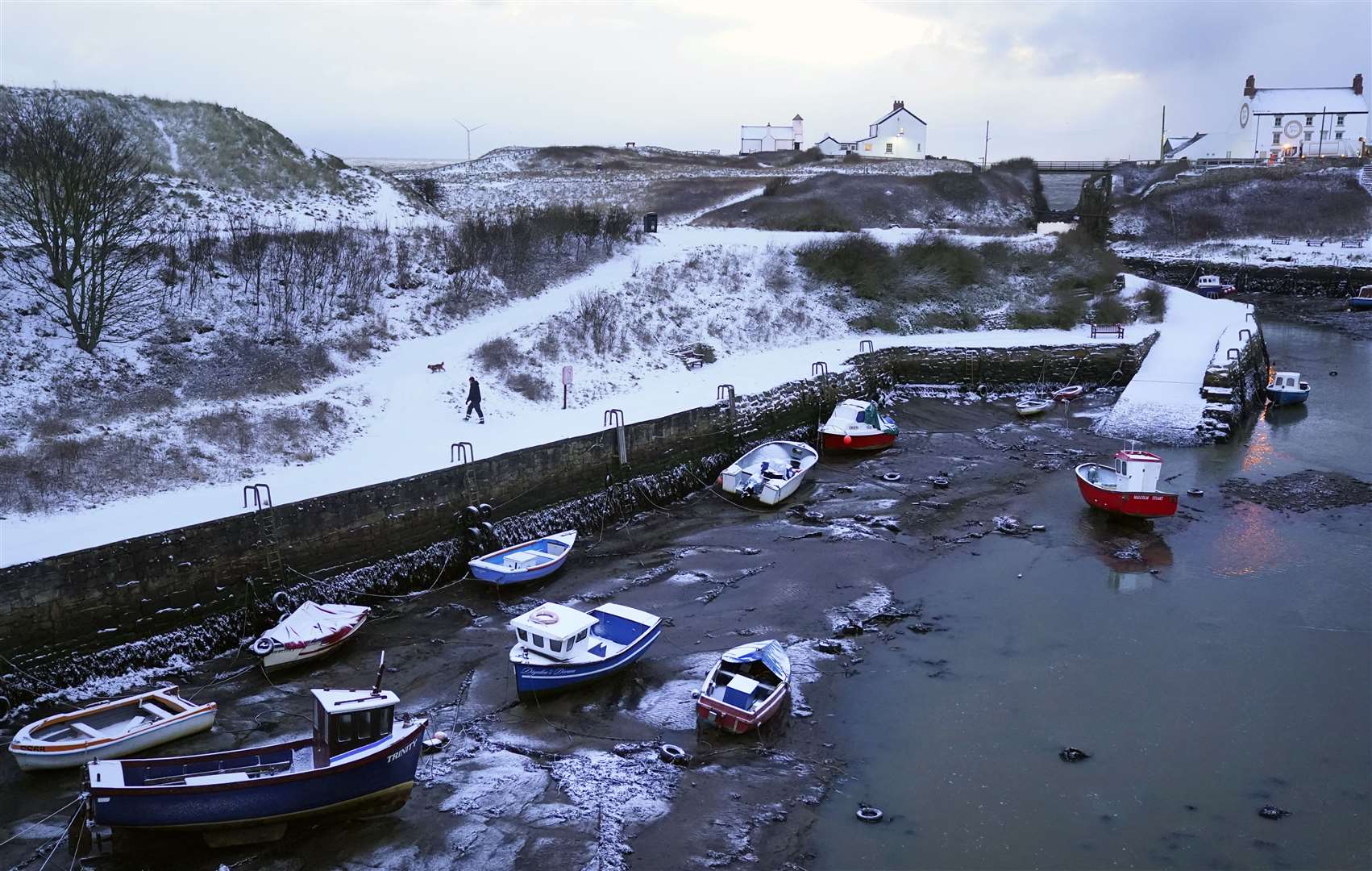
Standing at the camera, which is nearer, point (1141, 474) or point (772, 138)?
point (1141, 474)

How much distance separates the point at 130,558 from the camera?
14.7m

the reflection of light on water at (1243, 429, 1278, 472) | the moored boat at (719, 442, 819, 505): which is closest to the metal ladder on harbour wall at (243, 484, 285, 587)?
the moored boat at (719, 442, 819, 505)

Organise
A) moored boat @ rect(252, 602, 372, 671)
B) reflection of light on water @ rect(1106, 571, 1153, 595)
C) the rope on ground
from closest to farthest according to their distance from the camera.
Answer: the rope on ground < moored boat @ rect(252, 602, 372, 671) < reflection of light on water @ rect(1106, 571, 1153, 595)

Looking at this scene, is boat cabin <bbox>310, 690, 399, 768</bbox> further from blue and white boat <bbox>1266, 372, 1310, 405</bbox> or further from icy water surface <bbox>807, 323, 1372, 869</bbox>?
blue and white boat <bbox>1266, 372, 1310, 405</bbox>

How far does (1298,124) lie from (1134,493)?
261ft

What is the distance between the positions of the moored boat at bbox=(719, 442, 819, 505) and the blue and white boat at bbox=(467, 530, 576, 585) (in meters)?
5.22

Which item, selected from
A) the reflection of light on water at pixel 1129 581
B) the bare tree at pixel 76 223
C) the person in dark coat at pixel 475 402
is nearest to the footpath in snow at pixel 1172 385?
the reflection of light on water at pixel 1129 581

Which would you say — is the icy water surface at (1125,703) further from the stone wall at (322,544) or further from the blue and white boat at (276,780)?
the stone wall at (322,544)

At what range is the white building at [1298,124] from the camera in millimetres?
80062

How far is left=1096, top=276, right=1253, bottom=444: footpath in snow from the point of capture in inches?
1086

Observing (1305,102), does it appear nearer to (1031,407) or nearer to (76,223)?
(1031,407)

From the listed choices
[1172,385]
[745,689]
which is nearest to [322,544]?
[745,689]

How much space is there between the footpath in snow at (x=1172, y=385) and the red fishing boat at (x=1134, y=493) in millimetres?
6631

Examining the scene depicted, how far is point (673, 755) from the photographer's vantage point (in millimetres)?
12773
